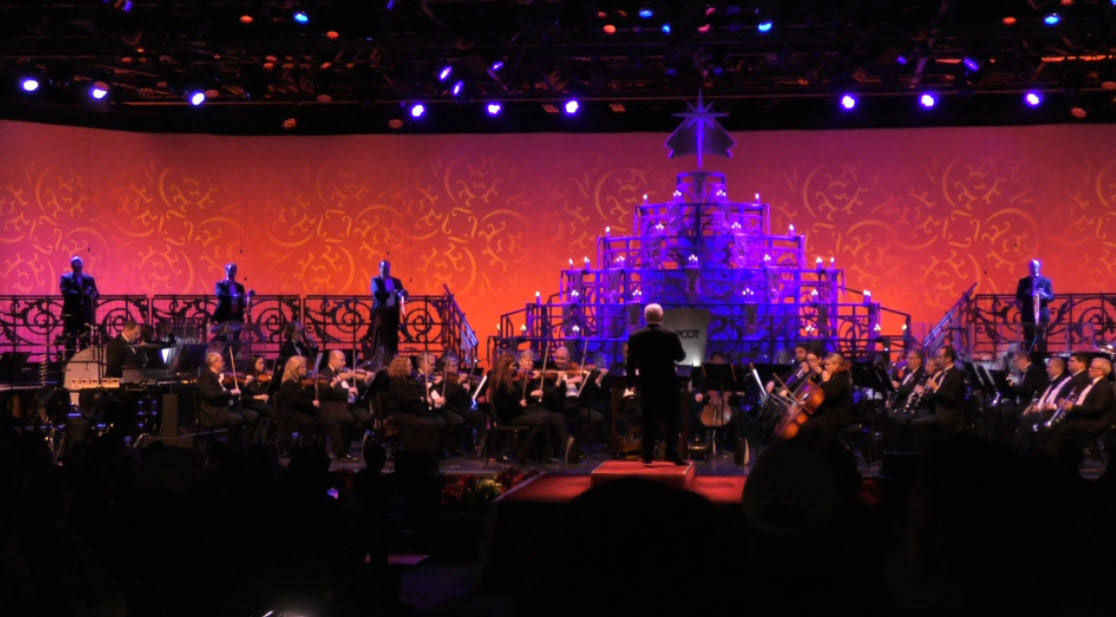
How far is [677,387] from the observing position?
892 cm

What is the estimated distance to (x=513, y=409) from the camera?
1181 centimetres

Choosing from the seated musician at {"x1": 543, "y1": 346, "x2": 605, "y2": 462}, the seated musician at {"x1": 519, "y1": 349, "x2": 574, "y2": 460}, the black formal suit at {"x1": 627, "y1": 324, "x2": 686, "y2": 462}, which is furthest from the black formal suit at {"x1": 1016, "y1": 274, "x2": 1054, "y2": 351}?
the black formal suit at {"x1": 627, "y1": 324, "x2": 686, "y2": 462}

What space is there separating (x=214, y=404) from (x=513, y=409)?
282cm

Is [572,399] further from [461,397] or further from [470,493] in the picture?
[470,493]

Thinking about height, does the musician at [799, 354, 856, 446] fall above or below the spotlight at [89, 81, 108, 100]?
below

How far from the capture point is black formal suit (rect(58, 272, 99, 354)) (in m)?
15.7

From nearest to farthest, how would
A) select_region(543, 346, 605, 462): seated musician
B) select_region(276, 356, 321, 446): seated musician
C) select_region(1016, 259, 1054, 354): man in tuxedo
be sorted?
select_region(276, 356, 321, 446): seated musician < select_region(543, 346, 605, 462): seated musician < select_region(1016, 259, 1054, 354): man in tuxedo

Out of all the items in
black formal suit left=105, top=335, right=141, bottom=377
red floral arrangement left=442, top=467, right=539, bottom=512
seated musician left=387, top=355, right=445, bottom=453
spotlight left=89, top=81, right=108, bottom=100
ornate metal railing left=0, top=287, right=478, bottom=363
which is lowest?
red floral arrangement left=442, top=467, right=539, bottom=512

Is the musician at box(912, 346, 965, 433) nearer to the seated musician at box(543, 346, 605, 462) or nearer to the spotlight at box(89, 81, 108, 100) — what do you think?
the seated musician at box(543, 346, 605, 462)

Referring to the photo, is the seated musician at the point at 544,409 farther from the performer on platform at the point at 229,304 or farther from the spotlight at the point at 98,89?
the spotlight at the point at 98,89

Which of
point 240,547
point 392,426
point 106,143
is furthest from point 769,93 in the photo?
point 240,547

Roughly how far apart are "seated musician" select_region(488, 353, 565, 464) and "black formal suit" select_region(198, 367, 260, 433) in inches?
95.4

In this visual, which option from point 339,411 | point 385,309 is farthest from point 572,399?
point 385,309

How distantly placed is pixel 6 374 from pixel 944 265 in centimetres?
1297
